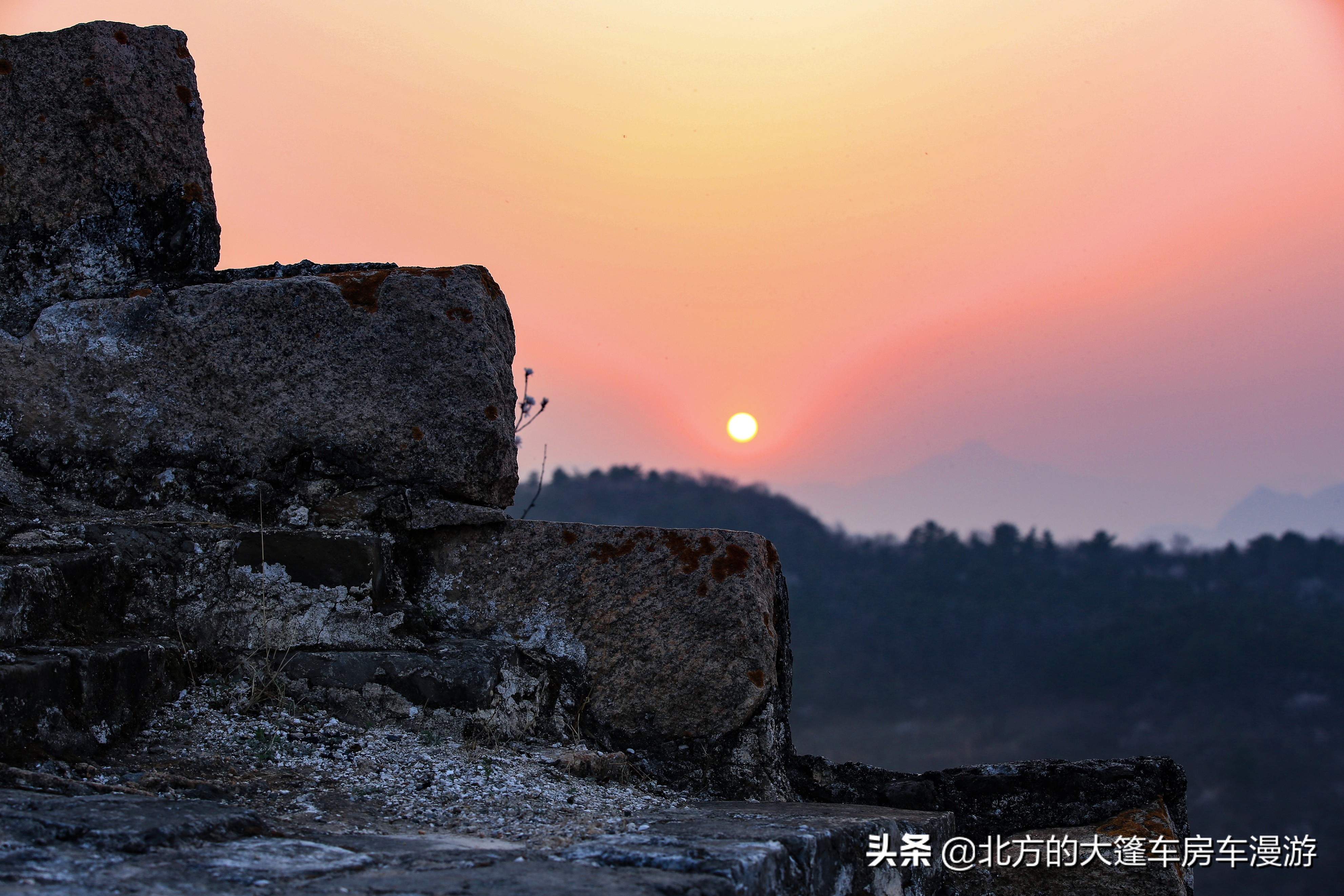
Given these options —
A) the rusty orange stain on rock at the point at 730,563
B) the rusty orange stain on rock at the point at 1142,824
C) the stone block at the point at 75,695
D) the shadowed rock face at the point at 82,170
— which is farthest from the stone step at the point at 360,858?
the shadowed rock face at the point at 82,170

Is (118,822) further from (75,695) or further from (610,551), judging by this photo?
(610,551)

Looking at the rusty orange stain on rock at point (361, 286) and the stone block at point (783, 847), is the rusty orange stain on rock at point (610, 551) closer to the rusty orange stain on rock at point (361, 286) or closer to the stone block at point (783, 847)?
the stone block at point (783, 847)

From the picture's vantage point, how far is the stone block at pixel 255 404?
252 centimetres

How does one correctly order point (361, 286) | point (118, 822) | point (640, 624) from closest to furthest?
point (118, 822) → point (640, 624) → point (361, 286)

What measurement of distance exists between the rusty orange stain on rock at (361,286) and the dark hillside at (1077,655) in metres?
26.4

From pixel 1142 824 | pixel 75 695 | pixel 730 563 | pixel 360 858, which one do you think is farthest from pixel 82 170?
pixel 1142 824

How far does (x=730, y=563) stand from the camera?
99.5 inches

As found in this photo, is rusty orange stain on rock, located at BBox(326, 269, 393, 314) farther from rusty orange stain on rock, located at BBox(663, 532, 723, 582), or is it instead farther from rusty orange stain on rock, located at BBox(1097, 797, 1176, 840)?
rusty orange stain on rock, located at BBox(1097, 797, 1176, 840)

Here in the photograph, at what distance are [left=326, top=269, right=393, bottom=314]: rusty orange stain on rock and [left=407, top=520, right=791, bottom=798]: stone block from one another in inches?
23.2

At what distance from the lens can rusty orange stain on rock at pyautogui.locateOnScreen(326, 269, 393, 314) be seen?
262 centimetres

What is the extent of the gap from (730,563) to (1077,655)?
1508 inches

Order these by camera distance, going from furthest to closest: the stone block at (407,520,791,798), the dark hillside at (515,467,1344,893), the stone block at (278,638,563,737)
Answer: the dark hillside at (515,467,1344,893), the stone block at (407,520,791,798), the stone block at (278,638,563,737)

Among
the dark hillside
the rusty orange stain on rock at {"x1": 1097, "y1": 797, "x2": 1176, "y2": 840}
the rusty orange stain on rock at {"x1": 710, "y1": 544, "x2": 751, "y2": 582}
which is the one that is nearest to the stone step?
the rusty orange stain on rock at {"x1": 710, "y1": 544, "x2": 751, "y2": 582}

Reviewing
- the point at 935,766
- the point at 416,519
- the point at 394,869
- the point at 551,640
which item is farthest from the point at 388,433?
the point at 935,766
